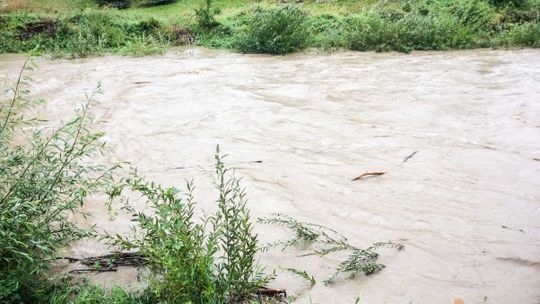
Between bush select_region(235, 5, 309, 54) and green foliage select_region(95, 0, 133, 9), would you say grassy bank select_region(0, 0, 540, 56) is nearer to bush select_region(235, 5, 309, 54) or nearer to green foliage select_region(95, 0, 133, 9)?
bush select_region(235, 5, 309, 54)

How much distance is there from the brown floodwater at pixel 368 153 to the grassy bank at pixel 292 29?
2.24m

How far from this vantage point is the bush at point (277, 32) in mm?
11125

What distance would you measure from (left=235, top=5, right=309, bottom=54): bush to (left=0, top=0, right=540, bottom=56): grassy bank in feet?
0.08

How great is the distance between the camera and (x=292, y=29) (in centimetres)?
1119

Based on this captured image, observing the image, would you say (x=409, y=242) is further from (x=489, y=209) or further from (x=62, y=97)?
(x=62, y=97)

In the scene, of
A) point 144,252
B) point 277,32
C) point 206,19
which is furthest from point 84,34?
point 144,252

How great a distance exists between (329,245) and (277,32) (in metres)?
9.30

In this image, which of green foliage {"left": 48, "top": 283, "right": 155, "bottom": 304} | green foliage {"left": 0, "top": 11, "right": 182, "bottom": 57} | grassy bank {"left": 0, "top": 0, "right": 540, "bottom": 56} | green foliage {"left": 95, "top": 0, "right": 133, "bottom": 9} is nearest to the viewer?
green foliage {"left": 48, "top": 283, "right": 155, "bottom": 304}

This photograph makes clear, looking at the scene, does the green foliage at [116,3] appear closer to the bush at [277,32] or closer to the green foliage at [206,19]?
the green foliage at [206,19]

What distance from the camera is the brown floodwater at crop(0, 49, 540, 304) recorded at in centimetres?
252

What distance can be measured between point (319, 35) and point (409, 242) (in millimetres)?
10678

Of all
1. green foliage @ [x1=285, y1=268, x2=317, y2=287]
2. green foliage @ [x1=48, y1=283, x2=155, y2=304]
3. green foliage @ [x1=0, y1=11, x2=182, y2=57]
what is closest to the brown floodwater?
green foliage @ [x1=285, y1=268, x2=317, y2=287]

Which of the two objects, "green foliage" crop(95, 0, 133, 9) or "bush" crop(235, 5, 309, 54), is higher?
"green foliage" crop(95, 0, 133, 9)

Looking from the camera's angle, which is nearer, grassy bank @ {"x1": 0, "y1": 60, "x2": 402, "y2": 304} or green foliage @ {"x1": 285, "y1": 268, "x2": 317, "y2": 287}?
grassy bank @ {"x1": 0, "y1": 60, "x2": 402, "y2": 304}
